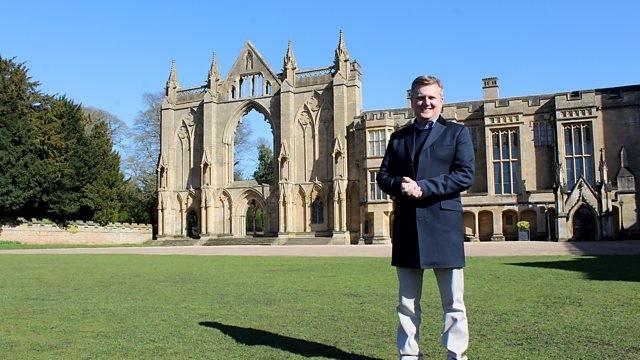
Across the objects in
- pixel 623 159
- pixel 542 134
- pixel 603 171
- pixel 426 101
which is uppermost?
pixel 542 134

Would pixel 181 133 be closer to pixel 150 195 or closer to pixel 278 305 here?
pixel 150 195

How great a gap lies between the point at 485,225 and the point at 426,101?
33.7 meters

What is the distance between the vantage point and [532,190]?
35.9 m

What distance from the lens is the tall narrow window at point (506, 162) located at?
119ft

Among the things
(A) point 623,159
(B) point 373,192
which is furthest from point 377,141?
(A) point 623,159

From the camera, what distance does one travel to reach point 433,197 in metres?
4.32

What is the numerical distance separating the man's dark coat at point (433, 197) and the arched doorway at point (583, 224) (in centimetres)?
3063

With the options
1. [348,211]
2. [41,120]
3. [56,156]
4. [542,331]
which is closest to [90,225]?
[56,156]

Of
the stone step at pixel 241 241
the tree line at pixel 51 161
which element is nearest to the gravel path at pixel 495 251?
the stone step at pixel 241 241

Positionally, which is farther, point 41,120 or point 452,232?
point 41,120

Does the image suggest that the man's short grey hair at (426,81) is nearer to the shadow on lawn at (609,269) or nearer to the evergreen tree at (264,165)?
the shadow on lawn at (609,269)

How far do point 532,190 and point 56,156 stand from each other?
33.0m

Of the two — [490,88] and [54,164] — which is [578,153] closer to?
[490,88]

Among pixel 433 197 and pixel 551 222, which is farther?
pixel 551 222
